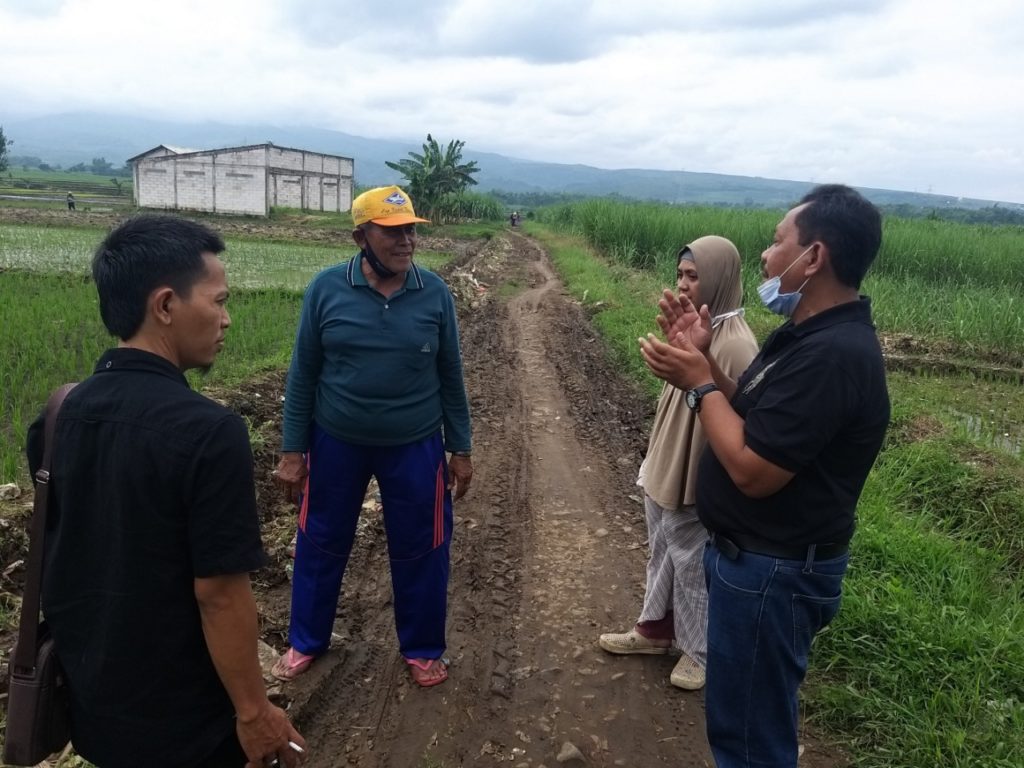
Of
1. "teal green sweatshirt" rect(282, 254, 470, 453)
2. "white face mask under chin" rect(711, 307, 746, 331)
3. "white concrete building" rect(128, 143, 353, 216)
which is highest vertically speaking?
"white concrete building" rect(128, 143, 353, 216)

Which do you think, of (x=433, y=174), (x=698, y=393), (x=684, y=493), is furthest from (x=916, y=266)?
(x=433, y=174)

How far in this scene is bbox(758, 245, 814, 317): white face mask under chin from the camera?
1.92 metres

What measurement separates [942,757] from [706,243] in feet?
6.92

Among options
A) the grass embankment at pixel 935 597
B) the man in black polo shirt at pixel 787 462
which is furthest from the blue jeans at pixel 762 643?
the grass embankment at pixel 935 597

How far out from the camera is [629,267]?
1775 cm

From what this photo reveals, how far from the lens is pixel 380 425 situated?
110 inches

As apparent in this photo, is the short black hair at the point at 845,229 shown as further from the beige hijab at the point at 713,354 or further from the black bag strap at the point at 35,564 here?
the black bag strap at the point at 35,564

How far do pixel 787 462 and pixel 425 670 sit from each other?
2016mm

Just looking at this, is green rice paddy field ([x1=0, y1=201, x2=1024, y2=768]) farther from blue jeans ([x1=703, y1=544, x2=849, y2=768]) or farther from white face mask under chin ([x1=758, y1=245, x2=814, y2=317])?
white face mask under chin ([x1=758, y1=245, x2=814, y2=317])

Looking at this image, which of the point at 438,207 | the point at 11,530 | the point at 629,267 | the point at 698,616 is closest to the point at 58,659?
the point at 698,616

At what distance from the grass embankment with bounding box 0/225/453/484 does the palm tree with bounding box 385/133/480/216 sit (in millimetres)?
15432

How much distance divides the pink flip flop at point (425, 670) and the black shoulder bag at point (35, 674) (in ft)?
5.59

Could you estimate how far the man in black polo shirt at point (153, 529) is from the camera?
1396 millimetres

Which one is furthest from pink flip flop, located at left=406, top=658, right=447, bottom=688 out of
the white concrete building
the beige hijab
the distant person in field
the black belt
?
the white concrete building
